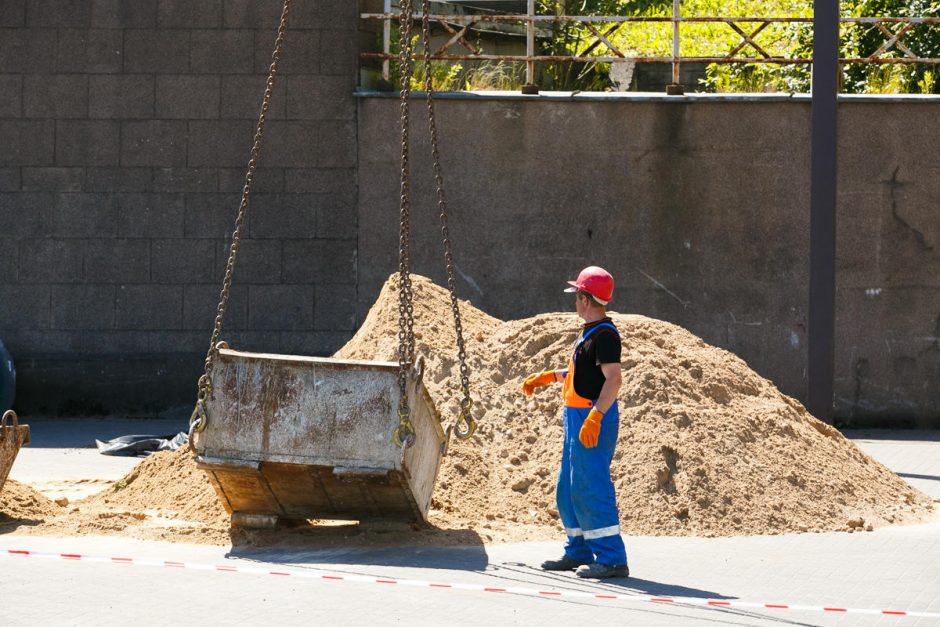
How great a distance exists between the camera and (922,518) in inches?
366

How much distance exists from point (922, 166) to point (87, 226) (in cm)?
900

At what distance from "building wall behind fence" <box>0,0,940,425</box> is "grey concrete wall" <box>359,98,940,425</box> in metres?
0.02

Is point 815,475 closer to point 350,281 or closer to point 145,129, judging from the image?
point 350,281

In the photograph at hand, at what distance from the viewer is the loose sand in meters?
8.70

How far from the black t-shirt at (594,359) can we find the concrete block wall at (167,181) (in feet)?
23.8

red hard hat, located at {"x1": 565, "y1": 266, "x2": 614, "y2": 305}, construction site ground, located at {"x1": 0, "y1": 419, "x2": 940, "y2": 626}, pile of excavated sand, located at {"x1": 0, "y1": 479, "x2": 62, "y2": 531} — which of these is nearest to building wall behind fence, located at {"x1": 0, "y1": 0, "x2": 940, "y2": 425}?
pile of excavated sand, located at {"x1": 0, "y1": 479, "x2": 62, "y2": 531}

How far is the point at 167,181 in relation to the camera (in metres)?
14.3

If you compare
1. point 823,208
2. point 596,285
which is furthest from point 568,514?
point 823,208

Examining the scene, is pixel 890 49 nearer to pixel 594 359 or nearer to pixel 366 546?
pixel 594 359

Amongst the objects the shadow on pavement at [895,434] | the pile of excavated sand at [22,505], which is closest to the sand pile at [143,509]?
the pile of excavated sand at [22,505]

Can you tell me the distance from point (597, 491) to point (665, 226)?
24.3ft

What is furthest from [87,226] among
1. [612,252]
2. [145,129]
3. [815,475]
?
[815,475]

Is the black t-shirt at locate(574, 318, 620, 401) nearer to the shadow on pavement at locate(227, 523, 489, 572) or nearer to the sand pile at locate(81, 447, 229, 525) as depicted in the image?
the shadow on pavement at locate(227, 523, 489, 572)

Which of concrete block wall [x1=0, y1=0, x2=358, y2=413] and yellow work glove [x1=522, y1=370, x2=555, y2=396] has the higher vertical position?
concrete block wall [x1=0, y1=0, x2=358, y2=413]
